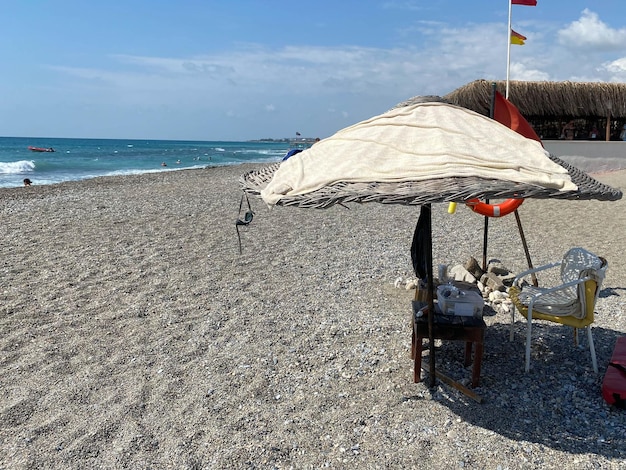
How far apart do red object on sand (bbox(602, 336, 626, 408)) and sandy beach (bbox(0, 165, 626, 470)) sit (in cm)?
9

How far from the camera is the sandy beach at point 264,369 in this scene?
9.02ft

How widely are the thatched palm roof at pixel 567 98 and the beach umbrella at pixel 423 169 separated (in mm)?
11961

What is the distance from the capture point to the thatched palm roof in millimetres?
14562

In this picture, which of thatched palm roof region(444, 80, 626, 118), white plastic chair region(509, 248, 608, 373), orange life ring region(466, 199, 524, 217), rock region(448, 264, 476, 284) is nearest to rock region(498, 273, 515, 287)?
rock region(448, 264, 476, 284)

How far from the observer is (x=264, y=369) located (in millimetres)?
3633

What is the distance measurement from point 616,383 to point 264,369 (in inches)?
93.2

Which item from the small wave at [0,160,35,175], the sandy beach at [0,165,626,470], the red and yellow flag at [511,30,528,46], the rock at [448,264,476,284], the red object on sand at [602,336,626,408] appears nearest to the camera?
the sandy beach at [0,165,626,470]

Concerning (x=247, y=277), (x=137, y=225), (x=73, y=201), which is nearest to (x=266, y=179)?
(x=247, y=277)

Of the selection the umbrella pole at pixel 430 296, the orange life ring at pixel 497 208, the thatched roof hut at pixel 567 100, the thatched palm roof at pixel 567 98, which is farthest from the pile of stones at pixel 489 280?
the thatched palm roof at pixel 567 98

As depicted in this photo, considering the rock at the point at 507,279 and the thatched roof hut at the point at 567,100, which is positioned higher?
the thatched roof hut at the point at 567,100

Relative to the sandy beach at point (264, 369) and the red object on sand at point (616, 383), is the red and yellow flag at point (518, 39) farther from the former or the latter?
the red object on sand at point (616, 383)

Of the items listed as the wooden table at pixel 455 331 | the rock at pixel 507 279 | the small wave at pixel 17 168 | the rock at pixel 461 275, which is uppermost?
the small wave at pixel 17 168

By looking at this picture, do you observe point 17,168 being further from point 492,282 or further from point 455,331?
point 455,331

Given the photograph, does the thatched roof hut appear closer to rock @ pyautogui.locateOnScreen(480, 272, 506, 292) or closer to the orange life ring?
rock @ pyautogui.locateOnScreen(480, 272, 506, 292)
